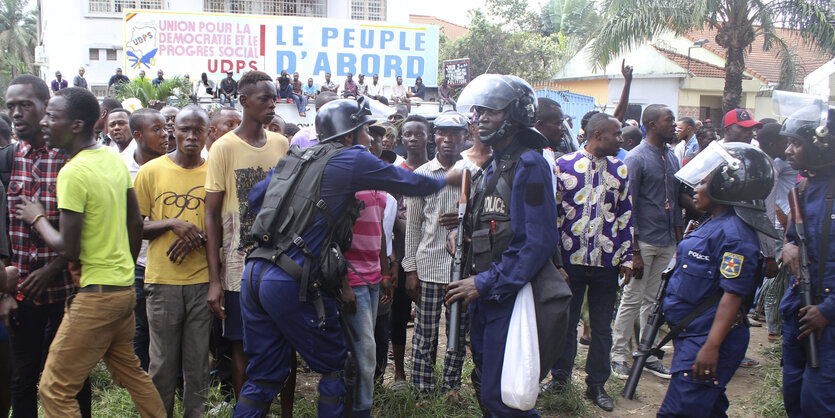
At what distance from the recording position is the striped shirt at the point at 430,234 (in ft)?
14.9

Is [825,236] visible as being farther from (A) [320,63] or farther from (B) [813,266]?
(A) [320,63]

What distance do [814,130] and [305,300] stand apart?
3.00m

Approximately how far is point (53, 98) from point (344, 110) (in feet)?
4.95

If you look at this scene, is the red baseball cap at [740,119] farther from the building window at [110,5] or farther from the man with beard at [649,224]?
the building window at [110,5]

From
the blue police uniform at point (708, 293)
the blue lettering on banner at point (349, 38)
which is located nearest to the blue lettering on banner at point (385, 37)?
the blue lettering on banner at point (349, 38)

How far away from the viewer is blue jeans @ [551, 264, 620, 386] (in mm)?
4680

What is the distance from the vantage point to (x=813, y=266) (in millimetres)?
3453

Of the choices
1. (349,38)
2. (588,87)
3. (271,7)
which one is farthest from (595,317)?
(271,7)

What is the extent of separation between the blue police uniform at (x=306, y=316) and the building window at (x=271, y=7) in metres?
→ 27.5

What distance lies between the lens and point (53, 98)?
10.6 ft

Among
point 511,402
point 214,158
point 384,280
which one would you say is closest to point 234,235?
point 214,158

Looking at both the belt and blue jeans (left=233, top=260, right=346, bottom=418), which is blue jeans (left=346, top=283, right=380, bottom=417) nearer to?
blue jeans (left=233, top=260, right=346, bottom=418)

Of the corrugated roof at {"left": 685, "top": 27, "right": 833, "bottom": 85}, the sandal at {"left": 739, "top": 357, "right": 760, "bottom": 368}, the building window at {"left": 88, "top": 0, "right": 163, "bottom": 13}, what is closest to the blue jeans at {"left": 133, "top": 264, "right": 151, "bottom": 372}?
the sandal at {"left": 739, "top": 357, "right": 760, "bottom": 368}

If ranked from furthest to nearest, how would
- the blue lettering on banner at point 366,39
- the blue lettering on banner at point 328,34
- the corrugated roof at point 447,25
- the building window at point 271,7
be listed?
the corrugated roof at point 447,25
the building window at point 271,7
the blue lettering on banner at point 366,39
the blue lettering on banner at point 328,34
